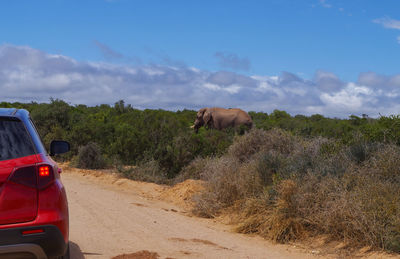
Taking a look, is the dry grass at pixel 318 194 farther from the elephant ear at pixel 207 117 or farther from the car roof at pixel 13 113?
the elephant ear at pixel 207 117

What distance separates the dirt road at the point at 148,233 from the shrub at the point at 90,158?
5283mm

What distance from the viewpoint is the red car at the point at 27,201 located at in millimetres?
4348

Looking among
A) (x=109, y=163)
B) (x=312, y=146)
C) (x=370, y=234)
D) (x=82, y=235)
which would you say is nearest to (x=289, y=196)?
(x=370, y=234)

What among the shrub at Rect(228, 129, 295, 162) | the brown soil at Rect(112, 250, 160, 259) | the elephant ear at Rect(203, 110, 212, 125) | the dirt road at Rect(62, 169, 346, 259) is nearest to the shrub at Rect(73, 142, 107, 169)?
the dirt road at Rect(62, 169, 346, 259)

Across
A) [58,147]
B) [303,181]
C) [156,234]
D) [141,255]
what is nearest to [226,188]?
[303,181]

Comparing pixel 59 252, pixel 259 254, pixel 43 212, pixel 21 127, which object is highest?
pixel 21 127

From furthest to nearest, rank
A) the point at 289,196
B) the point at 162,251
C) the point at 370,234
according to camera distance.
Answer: the point at 289,196 < the point at 370,234 < the point at 162,251

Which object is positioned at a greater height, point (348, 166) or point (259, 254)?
point (348, 166)

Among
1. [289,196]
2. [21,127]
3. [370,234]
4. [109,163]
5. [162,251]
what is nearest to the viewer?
[21,127]

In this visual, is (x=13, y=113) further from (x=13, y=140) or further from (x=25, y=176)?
(x=25, y=176)

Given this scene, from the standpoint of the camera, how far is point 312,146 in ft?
37.6

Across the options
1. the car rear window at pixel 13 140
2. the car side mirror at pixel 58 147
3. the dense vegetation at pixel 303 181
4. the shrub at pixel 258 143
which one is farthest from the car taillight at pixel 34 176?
the shrub at pixel 258 143

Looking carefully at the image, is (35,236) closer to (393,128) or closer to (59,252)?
(59,252)

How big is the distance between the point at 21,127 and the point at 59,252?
4.05 ft
